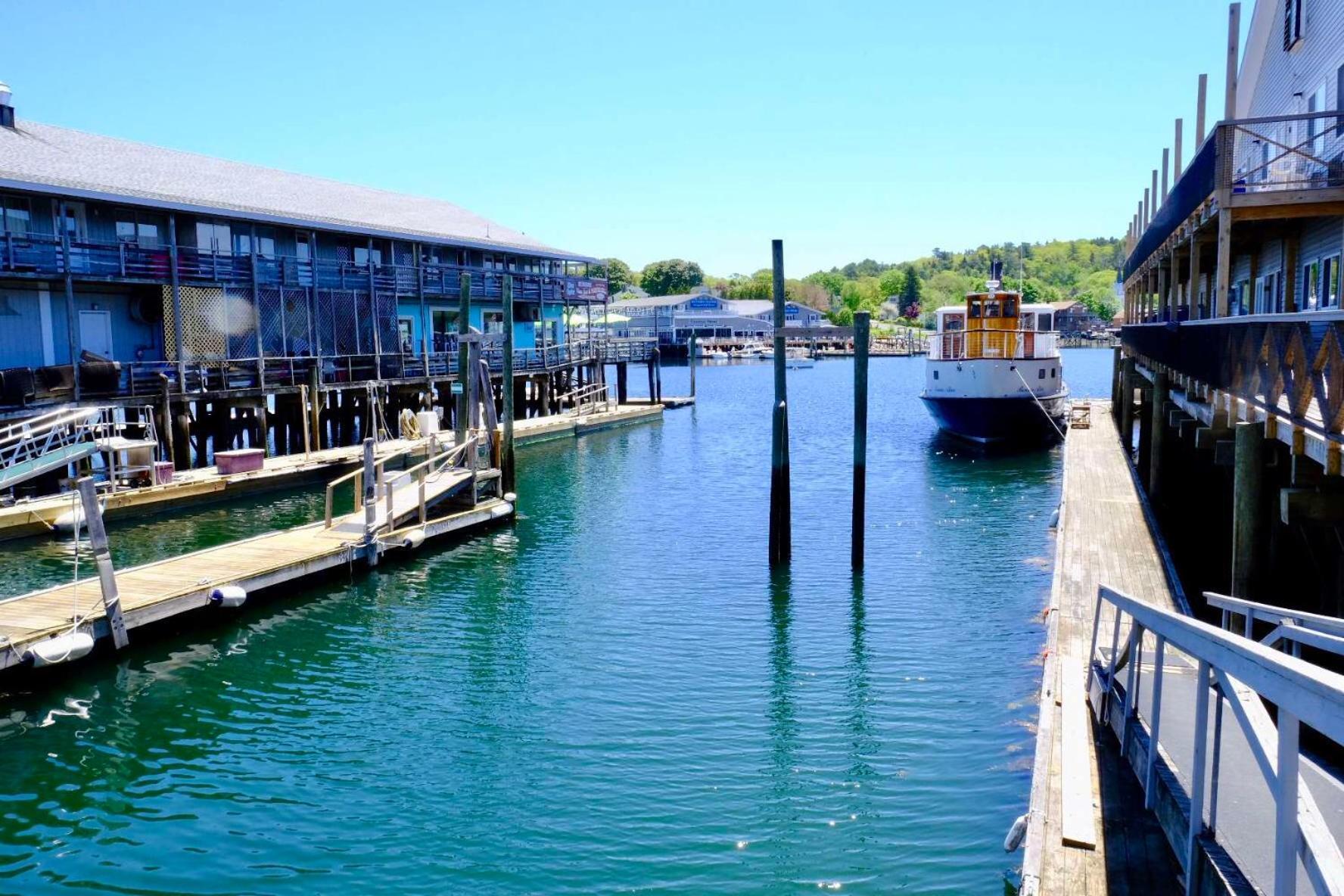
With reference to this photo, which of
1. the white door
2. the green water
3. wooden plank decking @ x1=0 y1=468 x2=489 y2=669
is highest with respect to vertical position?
the white door

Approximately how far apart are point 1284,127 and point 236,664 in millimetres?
22366

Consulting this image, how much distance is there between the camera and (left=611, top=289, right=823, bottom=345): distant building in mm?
148250

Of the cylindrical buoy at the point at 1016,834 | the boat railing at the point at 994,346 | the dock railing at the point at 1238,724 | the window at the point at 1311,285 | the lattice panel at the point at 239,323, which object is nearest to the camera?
the dock railing at the point at 1238,724

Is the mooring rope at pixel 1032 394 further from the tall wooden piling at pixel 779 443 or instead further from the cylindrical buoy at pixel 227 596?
the cylindrical buoy at pixel 227 596

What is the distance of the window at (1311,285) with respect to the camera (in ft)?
65.5

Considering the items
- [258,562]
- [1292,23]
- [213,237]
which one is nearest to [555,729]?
[258,562]

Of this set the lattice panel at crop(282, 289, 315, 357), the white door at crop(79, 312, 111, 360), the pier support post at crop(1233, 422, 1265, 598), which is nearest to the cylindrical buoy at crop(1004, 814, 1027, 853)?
the pier support post at crop(1233, 422, 1265, 598)

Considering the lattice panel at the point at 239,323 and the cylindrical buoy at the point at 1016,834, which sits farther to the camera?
the lattice panel at the point at 239,323

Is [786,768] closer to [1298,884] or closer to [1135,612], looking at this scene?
[1135,612]

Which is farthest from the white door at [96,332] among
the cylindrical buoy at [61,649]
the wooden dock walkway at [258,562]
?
the cylindrical buoy at [61,649]

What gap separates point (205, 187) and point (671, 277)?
161598 mm

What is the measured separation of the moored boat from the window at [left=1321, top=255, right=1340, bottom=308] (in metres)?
17.2

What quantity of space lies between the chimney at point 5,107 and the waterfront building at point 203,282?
0.16 ft

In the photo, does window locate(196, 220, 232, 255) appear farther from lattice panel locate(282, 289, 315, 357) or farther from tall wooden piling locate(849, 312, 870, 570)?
tall wooden piling locate(849, 312, 870, 570)
